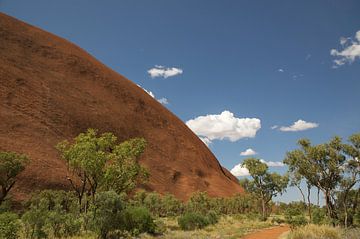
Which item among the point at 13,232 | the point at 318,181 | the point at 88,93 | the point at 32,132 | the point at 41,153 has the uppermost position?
the point at 88,93

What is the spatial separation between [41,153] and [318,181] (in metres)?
36.0

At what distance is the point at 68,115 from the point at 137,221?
41381 mm

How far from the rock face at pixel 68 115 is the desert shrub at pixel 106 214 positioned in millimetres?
27562

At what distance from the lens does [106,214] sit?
14953 millimetres

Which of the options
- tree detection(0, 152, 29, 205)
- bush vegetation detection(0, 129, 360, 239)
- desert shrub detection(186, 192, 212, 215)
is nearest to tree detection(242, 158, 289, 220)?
bush vegetation detection(0, 129, 360, 239)

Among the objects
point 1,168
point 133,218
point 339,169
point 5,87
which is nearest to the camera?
point 133,218

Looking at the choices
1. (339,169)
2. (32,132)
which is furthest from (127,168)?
(32,132)

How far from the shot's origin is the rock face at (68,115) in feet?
148

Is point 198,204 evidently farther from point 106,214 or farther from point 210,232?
point 106,214

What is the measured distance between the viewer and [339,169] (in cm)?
2373

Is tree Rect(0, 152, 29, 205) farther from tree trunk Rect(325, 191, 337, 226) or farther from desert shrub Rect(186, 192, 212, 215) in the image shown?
tree trunk Rect(325, 191, 337, 226)

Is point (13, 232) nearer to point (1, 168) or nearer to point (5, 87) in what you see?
point (1, 168)

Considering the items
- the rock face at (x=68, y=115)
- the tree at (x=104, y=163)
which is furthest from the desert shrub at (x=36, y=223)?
the rock face at (x=68, y=115)

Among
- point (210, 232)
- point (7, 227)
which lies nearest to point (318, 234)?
point (210, 232)
